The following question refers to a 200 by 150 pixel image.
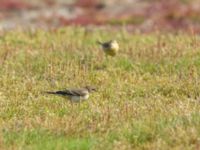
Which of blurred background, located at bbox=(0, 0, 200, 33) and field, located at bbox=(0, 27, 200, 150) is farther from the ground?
blurred background, located at bbox=(0, 0, 200, 33)

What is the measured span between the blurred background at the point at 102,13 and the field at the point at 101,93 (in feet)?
47.0

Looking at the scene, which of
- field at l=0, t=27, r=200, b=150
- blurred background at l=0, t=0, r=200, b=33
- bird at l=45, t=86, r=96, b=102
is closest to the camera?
field at l=0, t=27, r=200, b=150

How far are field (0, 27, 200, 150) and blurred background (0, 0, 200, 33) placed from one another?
1432cm

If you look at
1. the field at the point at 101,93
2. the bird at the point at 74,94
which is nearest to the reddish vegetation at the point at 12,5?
the field at the point at 101,93

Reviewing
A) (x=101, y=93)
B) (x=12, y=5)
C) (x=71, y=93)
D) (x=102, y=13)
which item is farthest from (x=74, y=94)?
(x=12, y=5)

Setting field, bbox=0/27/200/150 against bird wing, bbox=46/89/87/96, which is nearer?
field, bbox=0/27/200/150

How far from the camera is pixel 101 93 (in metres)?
14.1

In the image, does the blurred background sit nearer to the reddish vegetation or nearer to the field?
the reddish vegetation

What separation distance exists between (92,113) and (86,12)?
31.1 m

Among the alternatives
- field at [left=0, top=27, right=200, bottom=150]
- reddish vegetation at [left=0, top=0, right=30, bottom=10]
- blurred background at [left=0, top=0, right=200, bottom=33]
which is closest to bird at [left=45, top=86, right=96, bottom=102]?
field at [left=0, top=27, right=200, bottom=150]

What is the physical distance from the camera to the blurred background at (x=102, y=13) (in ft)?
118

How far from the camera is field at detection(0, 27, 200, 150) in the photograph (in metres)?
10.9

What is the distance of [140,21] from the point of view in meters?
36.5

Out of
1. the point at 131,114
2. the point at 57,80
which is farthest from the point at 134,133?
the point at 57,80
